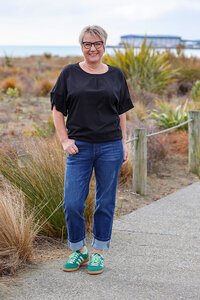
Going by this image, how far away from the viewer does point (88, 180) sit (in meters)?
4.38

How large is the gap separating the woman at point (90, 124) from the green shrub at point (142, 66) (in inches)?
484

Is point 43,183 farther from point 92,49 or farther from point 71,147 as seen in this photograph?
point 92,49

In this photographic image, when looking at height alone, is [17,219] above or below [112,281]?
above

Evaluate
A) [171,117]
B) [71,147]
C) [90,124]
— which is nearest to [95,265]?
[71,147]

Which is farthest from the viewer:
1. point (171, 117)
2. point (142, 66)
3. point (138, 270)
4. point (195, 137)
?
point (142, 66)

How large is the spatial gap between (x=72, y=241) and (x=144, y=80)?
42.0 feet

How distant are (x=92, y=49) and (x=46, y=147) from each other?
1.80 meters

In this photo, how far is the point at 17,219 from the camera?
4.70 m

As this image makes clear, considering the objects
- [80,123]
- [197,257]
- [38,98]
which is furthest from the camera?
[38,98]

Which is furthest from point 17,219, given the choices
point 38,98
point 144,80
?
point 38,98

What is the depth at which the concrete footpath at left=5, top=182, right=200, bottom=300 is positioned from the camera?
163 inches

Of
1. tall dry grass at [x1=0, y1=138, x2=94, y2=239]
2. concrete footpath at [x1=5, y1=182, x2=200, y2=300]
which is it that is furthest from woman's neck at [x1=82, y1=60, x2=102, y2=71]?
concrete footpath at [x1=5, y1=182, x2=200, y2=300]

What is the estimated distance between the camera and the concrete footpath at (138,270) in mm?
4145

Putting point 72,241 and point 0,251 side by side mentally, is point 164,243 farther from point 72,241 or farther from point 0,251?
point 0,251
